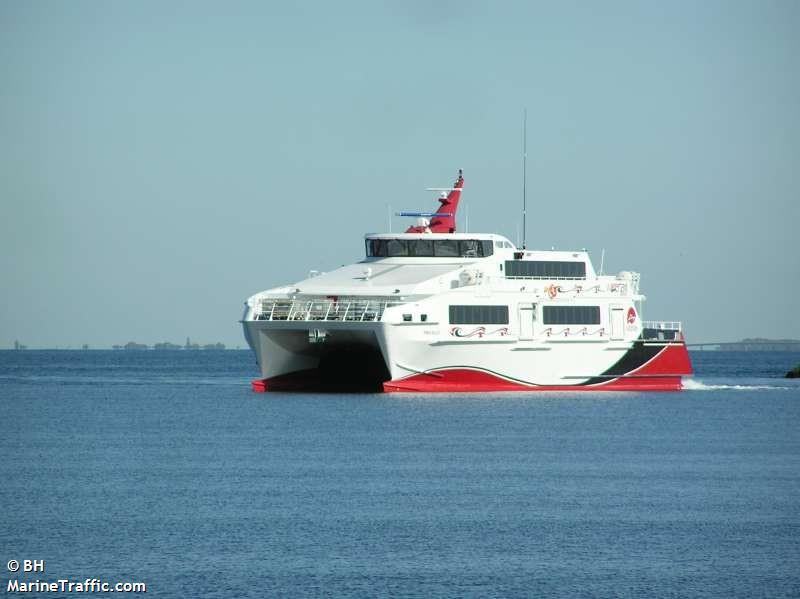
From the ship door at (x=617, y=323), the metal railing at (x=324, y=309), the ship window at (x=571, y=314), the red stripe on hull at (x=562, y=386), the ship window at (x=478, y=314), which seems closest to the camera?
the metal railing at (x=324, y=309)

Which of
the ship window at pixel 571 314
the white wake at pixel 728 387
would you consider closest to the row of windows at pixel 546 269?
the ship window at pixel 571 314

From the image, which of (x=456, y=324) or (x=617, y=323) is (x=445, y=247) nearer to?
(x=456, y=324)

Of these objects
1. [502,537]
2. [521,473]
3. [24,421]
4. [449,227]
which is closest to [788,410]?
[449,227]

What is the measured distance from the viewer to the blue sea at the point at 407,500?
23281 millimetres

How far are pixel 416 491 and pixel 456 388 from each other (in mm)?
20929

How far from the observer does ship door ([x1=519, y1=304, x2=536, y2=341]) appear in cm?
5291

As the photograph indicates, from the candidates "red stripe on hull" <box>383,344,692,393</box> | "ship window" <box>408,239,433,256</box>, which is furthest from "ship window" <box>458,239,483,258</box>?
"red stripe on hull" <box>383,344,692,393</box>

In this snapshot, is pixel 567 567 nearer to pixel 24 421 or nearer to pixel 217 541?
pixel 217 541

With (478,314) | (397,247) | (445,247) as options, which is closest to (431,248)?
(445,247)

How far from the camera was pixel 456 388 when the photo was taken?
52.2 meters

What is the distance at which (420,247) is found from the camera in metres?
56.0

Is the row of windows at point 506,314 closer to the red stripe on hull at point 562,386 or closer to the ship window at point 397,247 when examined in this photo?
the red stripe on hull at point 562,386

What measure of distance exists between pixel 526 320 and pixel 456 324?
3.27 metres

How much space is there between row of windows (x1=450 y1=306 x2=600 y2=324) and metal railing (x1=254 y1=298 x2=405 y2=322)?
237cm
